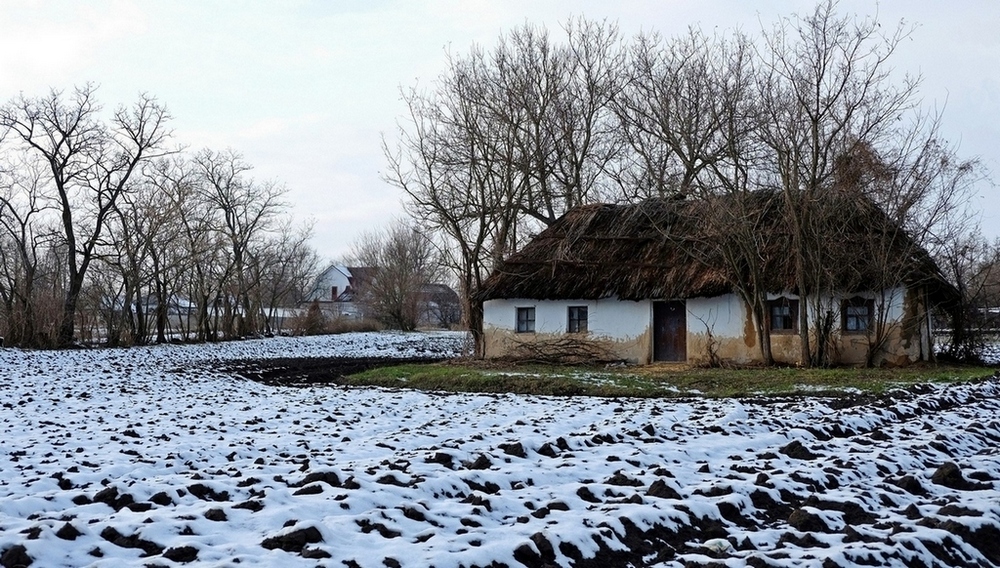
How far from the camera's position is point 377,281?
6200 cm

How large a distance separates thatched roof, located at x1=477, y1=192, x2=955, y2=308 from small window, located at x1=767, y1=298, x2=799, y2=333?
68 centimetres

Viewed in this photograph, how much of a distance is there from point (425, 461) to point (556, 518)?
6.77 feet

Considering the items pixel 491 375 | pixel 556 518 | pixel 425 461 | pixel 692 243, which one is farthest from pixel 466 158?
pixel 556 518

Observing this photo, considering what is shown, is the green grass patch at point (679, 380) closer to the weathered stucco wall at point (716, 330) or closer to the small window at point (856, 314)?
the weathered stucco wall at point (716, 330)

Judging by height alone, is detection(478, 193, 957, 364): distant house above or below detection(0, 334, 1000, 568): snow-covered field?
above

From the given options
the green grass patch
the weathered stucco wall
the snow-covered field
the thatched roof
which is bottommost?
the snow-covered field

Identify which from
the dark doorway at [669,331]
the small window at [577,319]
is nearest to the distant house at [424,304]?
the small window at [577,319]

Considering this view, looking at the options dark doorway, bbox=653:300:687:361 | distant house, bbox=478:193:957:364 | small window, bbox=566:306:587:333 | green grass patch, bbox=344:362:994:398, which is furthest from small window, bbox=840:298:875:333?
small window, bbox=566:306:587:333

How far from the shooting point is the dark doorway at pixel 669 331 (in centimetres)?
2306

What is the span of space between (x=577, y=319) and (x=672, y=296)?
2.84m

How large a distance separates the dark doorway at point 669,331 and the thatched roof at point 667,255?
649 millimetres

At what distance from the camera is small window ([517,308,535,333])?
80.5 feet

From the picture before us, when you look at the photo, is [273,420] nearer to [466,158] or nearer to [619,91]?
[466,158]

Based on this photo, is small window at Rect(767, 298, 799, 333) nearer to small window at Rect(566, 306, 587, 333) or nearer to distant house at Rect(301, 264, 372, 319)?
small window at Rect(566, 306, 587, 333)
